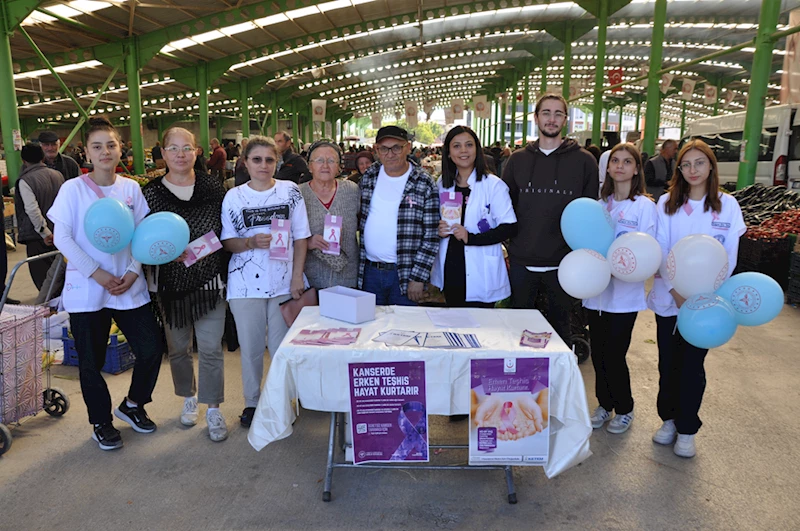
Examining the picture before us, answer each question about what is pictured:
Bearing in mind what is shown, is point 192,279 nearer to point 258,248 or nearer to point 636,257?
point 258,248

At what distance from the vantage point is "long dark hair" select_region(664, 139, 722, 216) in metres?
2.71

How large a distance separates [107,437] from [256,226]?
1344mm

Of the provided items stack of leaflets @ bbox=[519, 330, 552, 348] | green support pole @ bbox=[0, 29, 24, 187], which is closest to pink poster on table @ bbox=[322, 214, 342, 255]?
stack of leaflets @ bbox=[519, 330, 552, 348]

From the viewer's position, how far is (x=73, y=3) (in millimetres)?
9367

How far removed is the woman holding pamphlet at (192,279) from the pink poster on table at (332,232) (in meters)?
0.55

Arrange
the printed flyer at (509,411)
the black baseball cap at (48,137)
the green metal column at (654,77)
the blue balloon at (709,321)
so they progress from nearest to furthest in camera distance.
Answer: the printed flyer at (509,411) → the blue balloon at (709,321) → the black baseball cap at (48,137) → the green metal column at (654,77)

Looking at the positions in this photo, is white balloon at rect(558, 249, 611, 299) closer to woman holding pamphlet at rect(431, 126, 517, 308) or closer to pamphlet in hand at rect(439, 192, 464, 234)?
woman holding pamphlet at rect(431, 126, 517, 308)

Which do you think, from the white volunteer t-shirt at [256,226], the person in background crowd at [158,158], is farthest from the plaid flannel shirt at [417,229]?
the person in background crowd at [158,158]

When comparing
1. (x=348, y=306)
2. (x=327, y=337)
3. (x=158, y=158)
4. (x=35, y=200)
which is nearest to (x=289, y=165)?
(x=35, y=200)

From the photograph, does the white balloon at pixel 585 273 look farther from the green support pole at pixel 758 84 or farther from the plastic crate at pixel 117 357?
the green support pole at pixel 758 84

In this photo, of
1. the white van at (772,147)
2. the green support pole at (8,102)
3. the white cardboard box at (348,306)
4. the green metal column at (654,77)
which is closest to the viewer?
the white cardboard box at (348,306)

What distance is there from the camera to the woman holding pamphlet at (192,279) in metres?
2.88

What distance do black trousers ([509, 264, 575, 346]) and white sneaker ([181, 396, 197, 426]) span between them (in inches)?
76.7

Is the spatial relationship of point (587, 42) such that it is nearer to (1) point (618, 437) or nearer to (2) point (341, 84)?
(2) point (341, 84)
